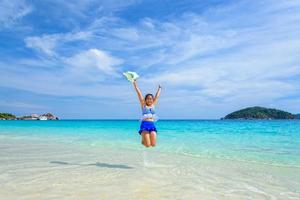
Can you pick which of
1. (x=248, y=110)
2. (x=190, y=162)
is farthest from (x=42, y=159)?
(x=248, y=110)

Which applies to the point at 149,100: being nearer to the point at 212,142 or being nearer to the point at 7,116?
the point at 212,142

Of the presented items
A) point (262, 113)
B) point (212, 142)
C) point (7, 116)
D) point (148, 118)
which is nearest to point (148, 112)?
point (148, 118)

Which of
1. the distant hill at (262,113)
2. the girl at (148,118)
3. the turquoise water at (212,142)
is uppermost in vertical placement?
the distant hill at (262,113)

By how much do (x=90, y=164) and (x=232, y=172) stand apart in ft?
14.2

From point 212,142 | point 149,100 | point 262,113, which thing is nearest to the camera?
point 149,100

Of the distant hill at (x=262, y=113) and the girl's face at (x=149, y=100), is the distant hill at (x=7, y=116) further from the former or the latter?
the girl's face at (x=149, y=100)

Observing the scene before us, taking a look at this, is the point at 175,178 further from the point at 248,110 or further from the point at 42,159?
the point at 248,110

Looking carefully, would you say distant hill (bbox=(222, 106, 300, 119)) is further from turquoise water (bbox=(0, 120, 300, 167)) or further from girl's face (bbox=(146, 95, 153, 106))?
girl's face (bbox=(146, 95, 153, 106))

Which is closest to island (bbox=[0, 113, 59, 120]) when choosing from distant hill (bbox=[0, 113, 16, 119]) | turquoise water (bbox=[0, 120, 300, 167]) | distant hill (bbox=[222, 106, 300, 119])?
distant hill (bbox=[0, 113, 16, 119])

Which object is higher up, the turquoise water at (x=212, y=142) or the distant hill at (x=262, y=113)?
the distant hill at (x=262, y=113)

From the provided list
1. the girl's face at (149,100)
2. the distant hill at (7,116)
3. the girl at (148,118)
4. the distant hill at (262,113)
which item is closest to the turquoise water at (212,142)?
the girl at (148,118)

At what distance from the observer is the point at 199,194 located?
6.58 m

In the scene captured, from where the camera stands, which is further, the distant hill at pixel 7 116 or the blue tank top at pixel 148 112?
the distant hill at pixel 7 116

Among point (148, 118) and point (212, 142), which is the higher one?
point (148, 118)
